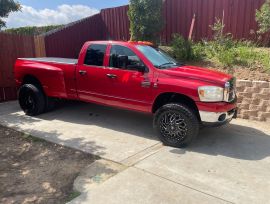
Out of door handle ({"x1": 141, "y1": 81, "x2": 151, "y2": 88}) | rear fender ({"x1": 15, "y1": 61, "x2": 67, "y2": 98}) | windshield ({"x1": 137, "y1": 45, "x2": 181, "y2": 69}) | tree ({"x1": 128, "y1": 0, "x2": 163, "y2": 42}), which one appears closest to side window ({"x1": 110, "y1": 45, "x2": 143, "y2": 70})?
windshield ({"x1": 137, "y1": 45, "x2": 181, "y2": 69})

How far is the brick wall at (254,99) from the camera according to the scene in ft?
21.5

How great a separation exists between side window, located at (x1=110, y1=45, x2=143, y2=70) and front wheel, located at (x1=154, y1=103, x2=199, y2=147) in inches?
42.5

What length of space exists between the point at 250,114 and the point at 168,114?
2.60m

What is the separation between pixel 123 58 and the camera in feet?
19.2

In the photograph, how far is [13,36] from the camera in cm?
918

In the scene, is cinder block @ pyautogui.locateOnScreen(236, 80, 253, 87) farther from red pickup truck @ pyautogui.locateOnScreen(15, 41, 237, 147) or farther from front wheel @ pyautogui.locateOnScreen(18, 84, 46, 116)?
front wheel @ pyautogui.locateOnScreen(18, 84, 46, 116)

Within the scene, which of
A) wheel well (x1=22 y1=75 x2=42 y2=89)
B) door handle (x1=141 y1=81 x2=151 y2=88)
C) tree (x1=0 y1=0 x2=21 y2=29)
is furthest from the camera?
tree (x1=0 y1=0 x2=21 y2=29)

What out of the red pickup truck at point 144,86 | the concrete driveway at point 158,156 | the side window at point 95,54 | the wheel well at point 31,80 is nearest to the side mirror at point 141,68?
the red pickup truck at point 144,86

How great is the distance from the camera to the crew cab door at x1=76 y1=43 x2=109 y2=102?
6203mm

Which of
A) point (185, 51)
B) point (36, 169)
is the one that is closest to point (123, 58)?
point (36, 169)

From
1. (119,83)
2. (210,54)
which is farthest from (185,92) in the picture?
(210,54)

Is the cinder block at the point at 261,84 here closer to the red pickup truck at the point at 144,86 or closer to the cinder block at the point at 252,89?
the cinder block at the point at 252,89

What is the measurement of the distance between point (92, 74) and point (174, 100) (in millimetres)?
1953

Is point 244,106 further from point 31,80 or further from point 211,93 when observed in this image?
point 31,80
